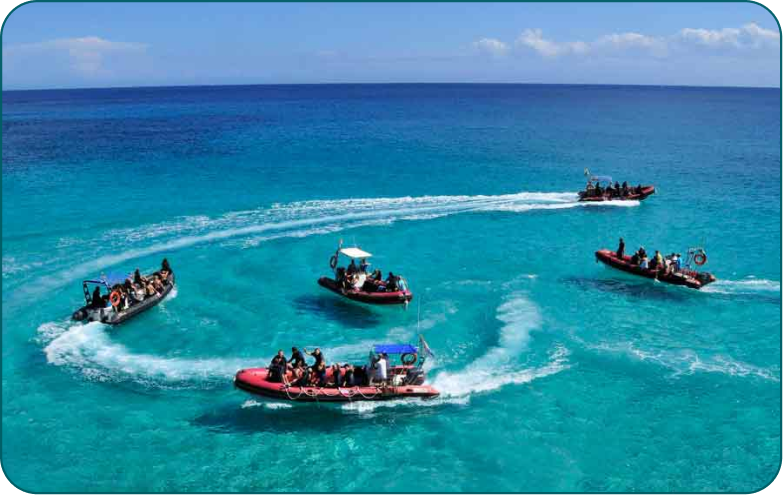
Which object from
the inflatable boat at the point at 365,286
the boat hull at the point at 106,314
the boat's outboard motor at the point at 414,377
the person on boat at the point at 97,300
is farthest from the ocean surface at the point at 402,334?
the person on boat at the point at 97,300

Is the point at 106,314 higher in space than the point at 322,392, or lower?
higher

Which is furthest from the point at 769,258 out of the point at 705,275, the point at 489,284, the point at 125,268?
the point at 125,268

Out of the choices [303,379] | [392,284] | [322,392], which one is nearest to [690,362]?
[392,284]

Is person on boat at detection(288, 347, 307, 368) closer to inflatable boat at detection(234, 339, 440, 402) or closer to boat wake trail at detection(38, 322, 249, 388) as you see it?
inflatable boat at detection(234, 339, 440, 402)

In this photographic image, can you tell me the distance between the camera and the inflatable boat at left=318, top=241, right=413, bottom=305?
1235 inches

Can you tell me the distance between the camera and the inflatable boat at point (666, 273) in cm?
3391

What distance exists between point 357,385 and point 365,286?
982cm

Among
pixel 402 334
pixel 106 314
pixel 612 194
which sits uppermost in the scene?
pixel 612 194

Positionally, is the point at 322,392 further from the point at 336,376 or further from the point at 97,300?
the point at 97,300

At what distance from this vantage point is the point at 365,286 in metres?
32.5

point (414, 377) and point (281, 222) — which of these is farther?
point (281, 222)

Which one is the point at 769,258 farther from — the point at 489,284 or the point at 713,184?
the point at 713,184

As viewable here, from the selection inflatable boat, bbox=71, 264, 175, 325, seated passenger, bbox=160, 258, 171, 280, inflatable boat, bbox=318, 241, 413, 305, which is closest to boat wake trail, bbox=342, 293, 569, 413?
inflatable boat, bbox=318, 241, 413, 305

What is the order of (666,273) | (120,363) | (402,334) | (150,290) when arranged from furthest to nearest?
(666,273)
(150,290)
(402,334)
(120,363)
